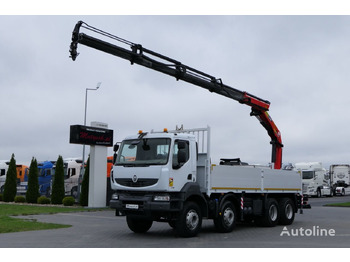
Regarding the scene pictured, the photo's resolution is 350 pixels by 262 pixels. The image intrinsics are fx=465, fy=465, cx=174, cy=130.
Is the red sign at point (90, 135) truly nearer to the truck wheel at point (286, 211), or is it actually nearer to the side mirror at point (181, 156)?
the truck wheel at point (286, 211)

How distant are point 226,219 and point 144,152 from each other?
10.9 ft

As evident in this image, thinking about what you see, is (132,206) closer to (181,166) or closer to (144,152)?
(144,152)

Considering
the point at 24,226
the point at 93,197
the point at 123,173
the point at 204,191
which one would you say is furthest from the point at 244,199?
the point at 93,197

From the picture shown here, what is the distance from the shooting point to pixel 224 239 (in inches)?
486

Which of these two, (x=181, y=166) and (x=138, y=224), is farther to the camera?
(x=138, y=224)

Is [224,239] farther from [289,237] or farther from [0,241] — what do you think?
[0,241]

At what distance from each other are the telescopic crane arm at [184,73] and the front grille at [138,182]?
3.56 meters

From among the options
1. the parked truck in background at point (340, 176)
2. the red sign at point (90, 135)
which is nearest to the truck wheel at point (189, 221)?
the red sign at point (90, 135)

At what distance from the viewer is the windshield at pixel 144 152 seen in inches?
492

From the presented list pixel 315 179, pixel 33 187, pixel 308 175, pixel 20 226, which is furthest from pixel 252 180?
pixel 315 179

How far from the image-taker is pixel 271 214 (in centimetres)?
1633

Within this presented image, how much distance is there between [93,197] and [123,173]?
41.4 ft

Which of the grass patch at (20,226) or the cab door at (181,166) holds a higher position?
the cab door at (181,166)

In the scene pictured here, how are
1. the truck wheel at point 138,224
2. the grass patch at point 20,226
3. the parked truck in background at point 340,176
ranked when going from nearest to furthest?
1. the truck wheel at point 138,224
2. the grass patch at point 20,226
3. the parked truck in background at point 340,176
